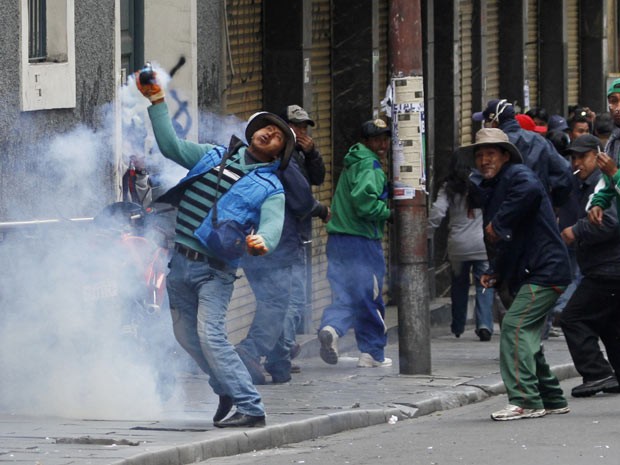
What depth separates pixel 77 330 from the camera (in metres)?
10.5

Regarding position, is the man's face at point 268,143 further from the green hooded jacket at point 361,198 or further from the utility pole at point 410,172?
the green hooded jacket at point 361,198

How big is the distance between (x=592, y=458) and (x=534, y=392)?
1736 mm

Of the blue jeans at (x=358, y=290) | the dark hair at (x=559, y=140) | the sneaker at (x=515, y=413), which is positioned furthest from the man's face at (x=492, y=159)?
the dark hair at (x=559, y=140)

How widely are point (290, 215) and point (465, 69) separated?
A: 29.9ft

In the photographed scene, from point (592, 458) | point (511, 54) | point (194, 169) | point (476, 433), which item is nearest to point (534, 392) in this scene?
point (476, 433)

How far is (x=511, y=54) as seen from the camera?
22.7 metres

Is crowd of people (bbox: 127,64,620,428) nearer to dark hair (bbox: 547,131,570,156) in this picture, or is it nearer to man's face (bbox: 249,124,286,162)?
man's face (bbox: 249,124,286,162)

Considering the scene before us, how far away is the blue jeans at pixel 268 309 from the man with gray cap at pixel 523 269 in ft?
5.57

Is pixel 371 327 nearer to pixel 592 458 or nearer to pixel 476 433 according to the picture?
pixel 476 433

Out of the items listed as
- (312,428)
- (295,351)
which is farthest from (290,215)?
(312,428)

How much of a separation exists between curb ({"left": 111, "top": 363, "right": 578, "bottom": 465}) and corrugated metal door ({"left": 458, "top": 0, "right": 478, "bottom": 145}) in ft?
26.9

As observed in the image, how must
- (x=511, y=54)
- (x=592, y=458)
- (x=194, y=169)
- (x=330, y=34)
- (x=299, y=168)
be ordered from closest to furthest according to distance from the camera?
(x=592, y=458) → (x=194, y=169) → (x=299, y=168) → (x=330, y=34) → (x=511, y=54)

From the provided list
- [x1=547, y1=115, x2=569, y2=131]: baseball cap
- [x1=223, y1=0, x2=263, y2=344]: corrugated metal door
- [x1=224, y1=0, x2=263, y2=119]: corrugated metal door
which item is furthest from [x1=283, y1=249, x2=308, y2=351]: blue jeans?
[x1=547, y1=115, x2=569, y2=131]: baseball cap

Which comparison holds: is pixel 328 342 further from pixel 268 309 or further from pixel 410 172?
pixel 410 172
